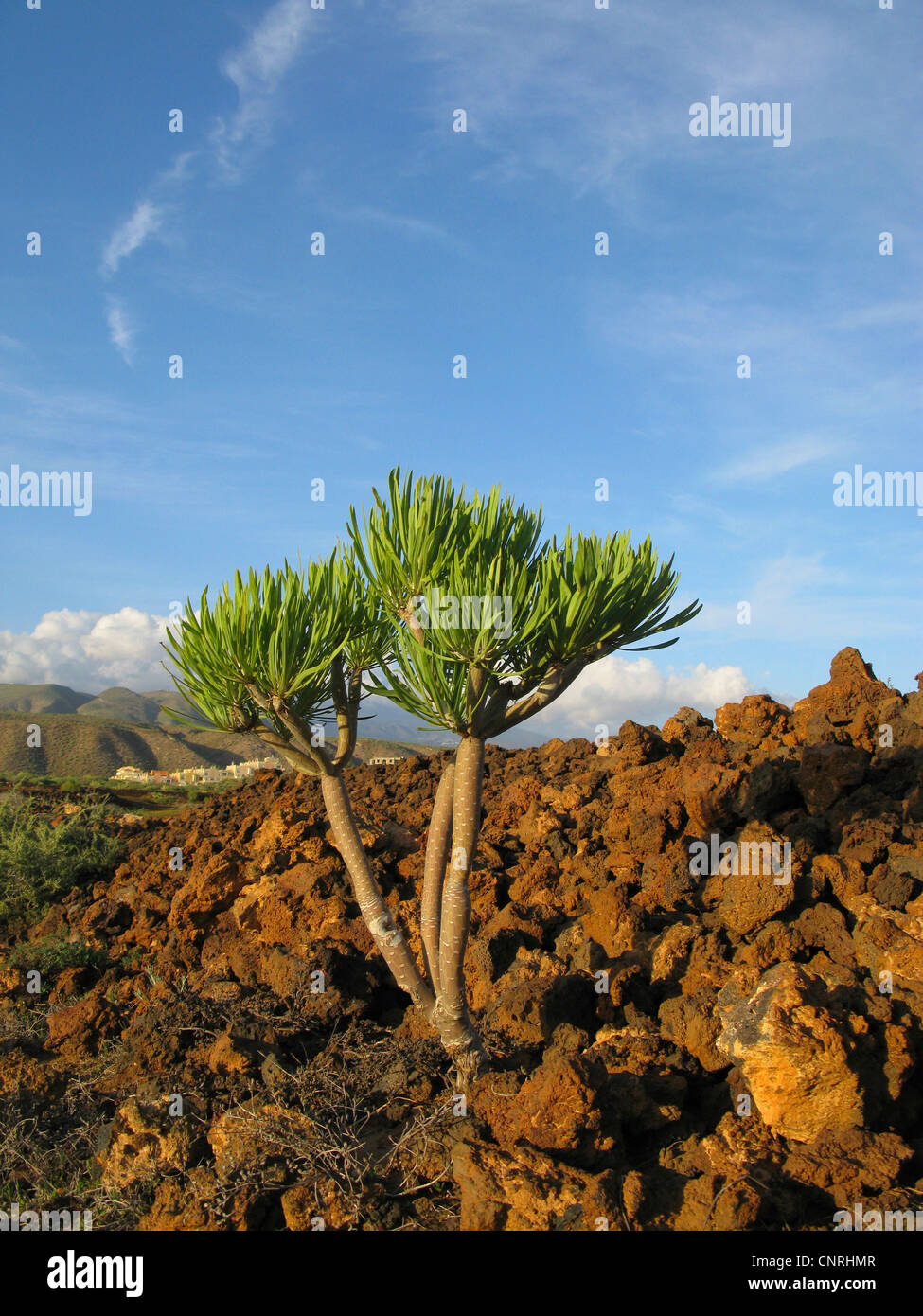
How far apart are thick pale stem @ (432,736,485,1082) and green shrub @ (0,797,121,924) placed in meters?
8.44

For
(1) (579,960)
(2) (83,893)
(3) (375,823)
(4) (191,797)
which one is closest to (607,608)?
(1) (579,960)

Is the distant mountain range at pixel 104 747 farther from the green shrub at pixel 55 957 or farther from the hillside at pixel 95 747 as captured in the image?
the green shrub at pixel 55 957

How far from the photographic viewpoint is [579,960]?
6.18 m

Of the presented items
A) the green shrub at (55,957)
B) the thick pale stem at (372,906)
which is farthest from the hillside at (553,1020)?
the thick pale stem at (372,906)

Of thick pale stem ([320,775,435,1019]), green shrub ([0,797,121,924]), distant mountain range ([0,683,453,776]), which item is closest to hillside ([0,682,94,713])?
distant mountain range ([0,683,453,776])

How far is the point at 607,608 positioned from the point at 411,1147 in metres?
3.15

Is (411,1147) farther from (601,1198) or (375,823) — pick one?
(375,823)

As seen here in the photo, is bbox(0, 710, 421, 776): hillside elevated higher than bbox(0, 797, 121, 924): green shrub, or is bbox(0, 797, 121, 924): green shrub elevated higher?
bbox(0, 710, 421, 776): hillside

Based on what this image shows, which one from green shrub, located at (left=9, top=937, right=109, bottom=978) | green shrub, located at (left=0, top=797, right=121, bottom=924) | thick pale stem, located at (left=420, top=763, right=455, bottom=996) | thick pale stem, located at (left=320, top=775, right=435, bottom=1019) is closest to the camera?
thick pale stem, located at (left=320, top=775, right=435, bottom=1019)

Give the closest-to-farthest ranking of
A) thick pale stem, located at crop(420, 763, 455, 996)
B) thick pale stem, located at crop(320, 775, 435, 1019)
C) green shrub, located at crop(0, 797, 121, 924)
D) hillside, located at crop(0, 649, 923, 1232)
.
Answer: hillside, located at crop(0, 649, 923, 1232) < thick pale stem, located at crop(320, 775, 435, 1019) < thick pale stem, located at crop(420, 763, 455, 996) < green shrub, located at crop(0, 797, 121, 924)

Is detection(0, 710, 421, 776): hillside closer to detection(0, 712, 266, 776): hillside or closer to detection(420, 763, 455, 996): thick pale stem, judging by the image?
detection(0, 712, 266, 776): hillside

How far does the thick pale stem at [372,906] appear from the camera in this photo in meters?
5.28

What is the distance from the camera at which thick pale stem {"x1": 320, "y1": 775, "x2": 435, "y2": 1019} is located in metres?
5.28

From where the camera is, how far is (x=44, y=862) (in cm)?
1185
